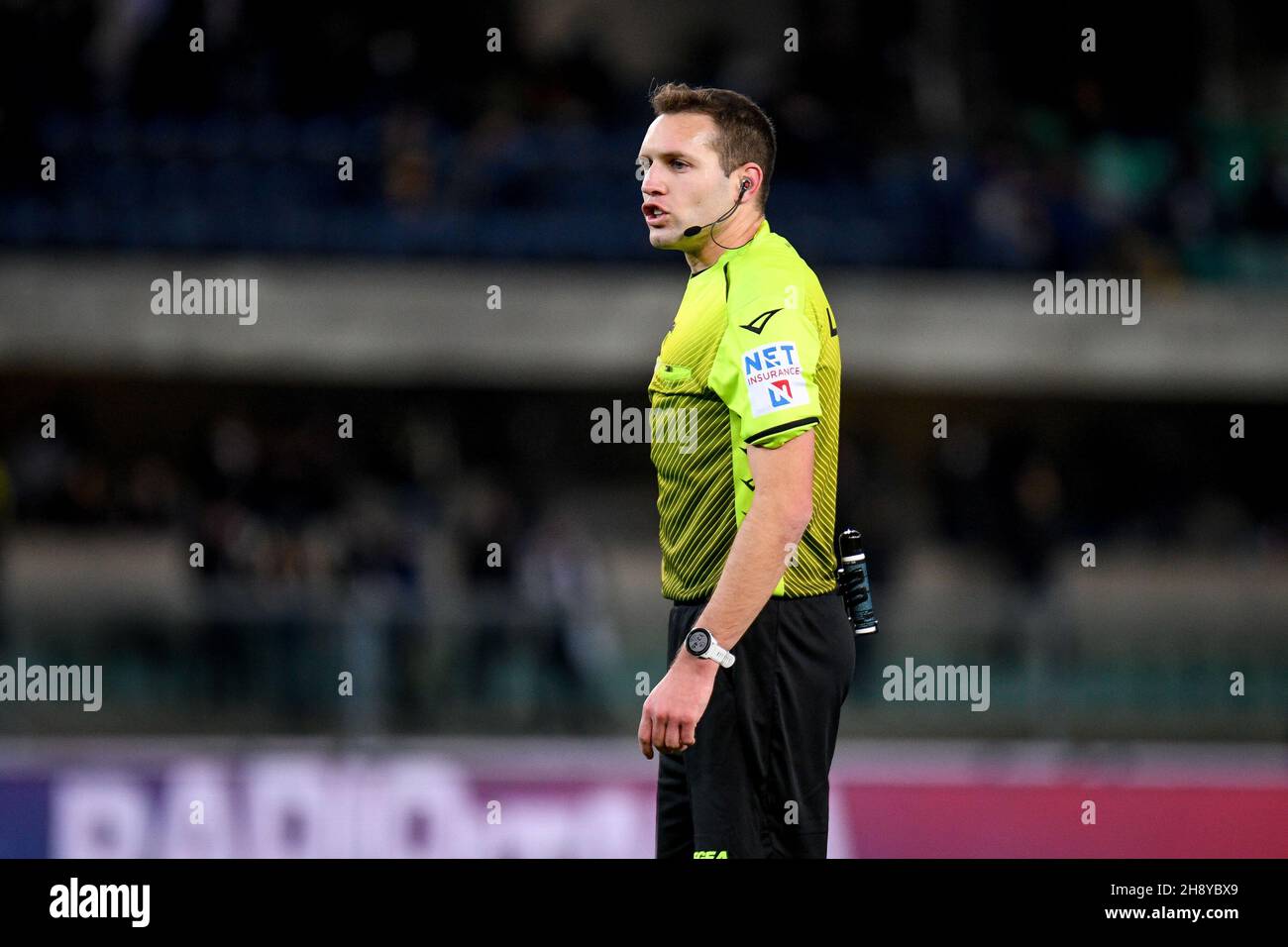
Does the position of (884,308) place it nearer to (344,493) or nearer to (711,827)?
(344,493)

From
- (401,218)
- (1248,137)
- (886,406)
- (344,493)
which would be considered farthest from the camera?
(886,406)

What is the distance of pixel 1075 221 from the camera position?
535 inches

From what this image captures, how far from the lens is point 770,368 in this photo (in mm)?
3648

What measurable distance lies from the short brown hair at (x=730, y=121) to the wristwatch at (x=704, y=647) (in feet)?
3.01

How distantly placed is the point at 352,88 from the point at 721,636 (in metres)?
10.9

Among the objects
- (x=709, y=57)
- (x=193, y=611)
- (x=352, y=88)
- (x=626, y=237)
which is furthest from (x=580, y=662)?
(x=709, y=57)

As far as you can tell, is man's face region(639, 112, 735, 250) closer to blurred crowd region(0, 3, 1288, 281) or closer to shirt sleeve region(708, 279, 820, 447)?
shirt sleeve region(708, 279, 820, 447)

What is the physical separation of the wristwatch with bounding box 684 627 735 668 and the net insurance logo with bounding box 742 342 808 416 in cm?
44

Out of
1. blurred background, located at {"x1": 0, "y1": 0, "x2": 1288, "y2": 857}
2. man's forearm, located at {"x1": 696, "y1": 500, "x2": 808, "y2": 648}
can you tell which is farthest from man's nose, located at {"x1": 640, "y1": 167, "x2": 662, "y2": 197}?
blurred background, located at {"x1": 0, "y1": 0, "x2": 1288, "y2": 857}

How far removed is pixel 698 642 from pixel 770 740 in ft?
1.09

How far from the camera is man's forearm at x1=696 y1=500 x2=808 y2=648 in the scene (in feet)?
11.8

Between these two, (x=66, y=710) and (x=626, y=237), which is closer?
(x=66, y=710)

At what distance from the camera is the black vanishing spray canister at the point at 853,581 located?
3.90 meters

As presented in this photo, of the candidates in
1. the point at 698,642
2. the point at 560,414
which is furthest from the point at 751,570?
the point at 560,414
